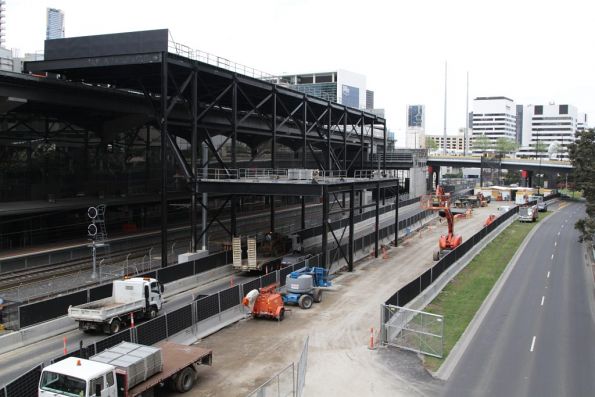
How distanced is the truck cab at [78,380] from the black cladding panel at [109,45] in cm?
2683

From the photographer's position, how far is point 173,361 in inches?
755

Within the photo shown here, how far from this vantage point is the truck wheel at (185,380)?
19.0m

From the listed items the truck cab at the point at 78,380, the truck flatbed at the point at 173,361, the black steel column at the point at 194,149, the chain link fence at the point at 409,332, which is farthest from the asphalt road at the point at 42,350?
the chain link fence at the point at 409,332

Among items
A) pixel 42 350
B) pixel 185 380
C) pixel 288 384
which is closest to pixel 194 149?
pixel 42 350

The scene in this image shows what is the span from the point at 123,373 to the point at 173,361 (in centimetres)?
293

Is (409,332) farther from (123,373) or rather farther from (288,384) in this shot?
(123,373)

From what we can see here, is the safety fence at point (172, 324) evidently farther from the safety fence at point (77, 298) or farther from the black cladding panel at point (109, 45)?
Answer: the black cladding panel at point (109, 45)

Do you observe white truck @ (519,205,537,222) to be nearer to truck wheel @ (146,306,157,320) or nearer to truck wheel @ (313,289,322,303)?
truck wheel @ (313,289,322,303)

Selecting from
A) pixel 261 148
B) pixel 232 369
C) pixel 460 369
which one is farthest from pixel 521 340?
pixel 261 148

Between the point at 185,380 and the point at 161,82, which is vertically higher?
the point at 161,82

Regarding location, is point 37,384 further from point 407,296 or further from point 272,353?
point 407,296

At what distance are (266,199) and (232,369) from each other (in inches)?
2643

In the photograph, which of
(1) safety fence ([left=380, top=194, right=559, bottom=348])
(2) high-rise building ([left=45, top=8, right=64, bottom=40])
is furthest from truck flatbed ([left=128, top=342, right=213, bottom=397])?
(2) high-rise building ([left=45, top=8, right=64, bottom=40])

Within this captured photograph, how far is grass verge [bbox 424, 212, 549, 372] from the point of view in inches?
1047
